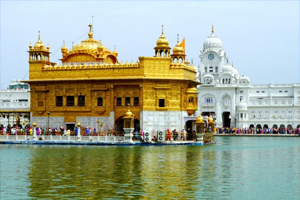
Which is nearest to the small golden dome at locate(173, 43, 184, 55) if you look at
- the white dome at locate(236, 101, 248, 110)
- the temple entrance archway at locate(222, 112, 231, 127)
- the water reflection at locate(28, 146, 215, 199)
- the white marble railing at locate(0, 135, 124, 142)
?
the white marble railing at locate(0, 135, 124, 142)

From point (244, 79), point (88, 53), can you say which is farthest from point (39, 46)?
point (244, 79)

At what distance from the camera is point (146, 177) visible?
1738 cm

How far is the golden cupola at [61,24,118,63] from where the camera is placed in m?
39.1

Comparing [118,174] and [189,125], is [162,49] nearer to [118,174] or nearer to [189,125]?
[189,125]

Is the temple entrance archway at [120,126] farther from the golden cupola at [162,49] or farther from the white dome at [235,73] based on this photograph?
the white dome at [235,73]

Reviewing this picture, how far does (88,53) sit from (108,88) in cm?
389

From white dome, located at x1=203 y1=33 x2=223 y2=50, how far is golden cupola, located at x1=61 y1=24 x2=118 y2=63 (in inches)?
1985

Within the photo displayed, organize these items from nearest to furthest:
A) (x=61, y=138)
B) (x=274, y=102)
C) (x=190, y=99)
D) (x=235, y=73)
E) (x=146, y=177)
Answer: (x=146, y=177), (x=61, y=138), (x=190, y=99), (x=274, y=102), (x=235, y=73)

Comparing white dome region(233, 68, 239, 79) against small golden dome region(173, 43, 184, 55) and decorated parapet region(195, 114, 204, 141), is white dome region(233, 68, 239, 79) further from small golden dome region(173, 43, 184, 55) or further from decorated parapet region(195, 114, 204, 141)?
decorated parapet region(195, 114, 204, 141)

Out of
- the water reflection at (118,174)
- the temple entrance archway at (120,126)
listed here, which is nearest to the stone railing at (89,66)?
→ the temple entrance archway at (120,126)

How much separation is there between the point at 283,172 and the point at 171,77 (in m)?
17.3

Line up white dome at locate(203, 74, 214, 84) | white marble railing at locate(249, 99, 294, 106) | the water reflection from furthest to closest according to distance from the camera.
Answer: white dome at locate(203, 74, 214, 84)
white marble railing at locate(249, 99, 294, 106)
the water reflection

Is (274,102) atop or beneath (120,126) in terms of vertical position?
atop

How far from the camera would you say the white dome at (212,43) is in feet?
293
